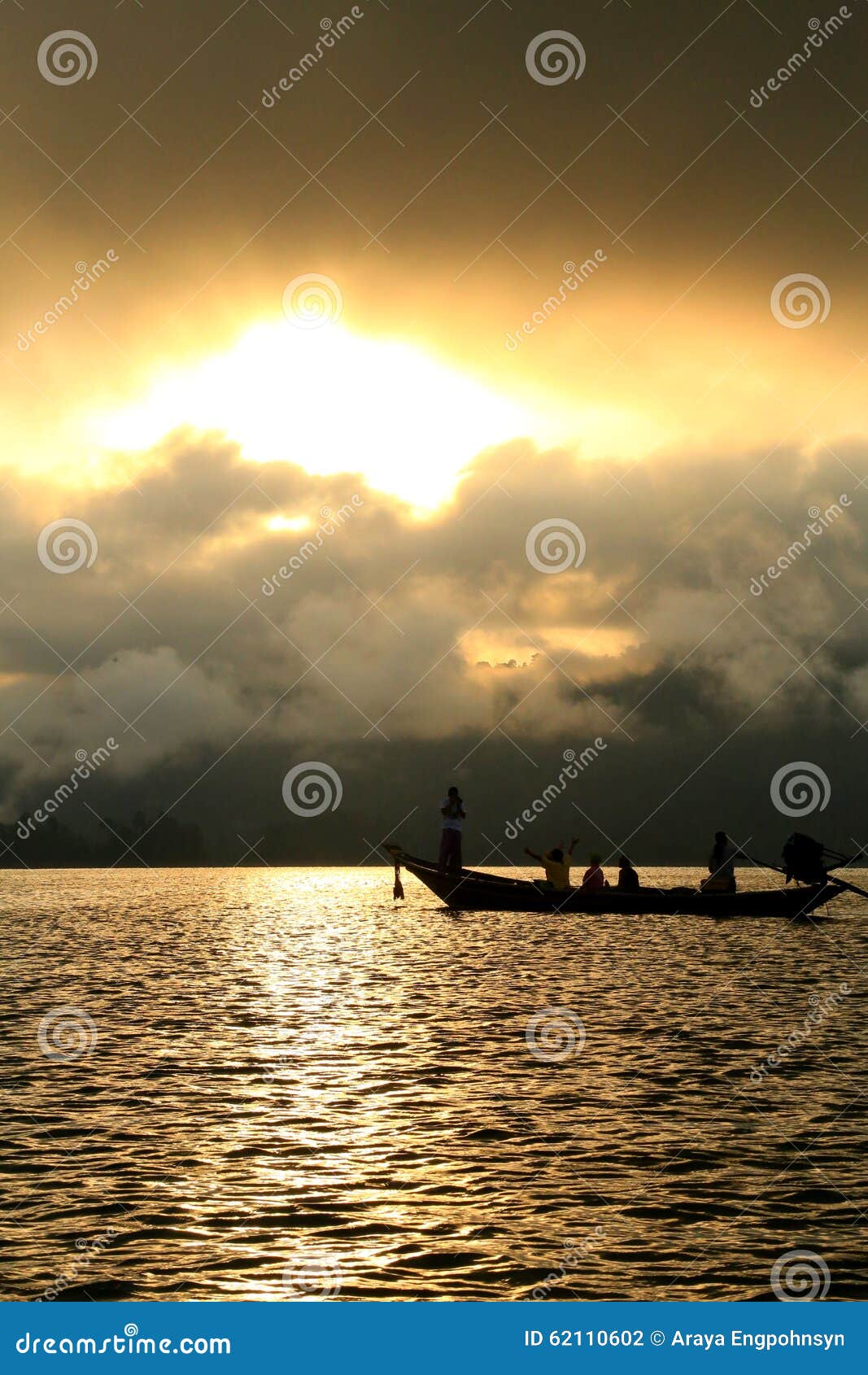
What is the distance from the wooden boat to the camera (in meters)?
49.5

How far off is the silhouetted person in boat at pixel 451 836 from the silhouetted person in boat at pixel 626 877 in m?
7.01

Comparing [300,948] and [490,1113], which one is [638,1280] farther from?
[300,948]

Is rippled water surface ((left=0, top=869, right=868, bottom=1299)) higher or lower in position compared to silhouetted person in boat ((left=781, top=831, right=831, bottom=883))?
lower

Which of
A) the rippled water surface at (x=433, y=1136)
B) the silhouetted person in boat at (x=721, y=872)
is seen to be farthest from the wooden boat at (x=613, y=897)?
the rippled water surface at (x=433, y=1136)

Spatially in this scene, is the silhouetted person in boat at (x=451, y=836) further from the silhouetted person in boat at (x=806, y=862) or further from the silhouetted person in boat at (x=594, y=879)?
the silhouetted person in boat at (x=806, y=862)

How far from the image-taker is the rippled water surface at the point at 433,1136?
408 inches

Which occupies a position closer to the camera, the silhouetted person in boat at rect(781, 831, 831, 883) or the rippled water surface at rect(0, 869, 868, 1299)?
the rippled water surface at rect(0, 869, 868, 1299)

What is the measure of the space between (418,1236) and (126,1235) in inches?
107

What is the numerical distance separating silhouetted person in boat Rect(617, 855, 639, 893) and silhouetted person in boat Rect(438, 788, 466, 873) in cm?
701

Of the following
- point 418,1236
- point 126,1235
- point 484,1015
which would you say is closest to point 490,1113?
point 418,1236

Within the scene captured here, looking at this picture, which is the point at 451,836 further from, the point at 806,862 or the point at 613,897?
the point at 806,862

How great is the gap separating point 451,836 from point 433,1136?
36.8 meters

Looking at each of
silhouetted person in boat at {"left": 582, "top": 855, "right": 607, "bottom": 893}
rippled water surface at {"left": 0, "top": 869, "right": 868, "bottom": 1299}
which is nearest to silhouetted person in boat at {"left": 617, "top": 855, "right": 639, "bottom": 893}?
silhouetted person in boat at {"left": 582, "top": 855, "right": 607, "bottom": 893}

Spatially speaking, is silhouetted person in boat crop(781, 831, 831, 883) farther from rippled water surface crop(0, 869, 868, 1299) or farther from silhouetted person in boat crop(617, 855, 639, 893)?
rippled water surface crop(0, 869, 868, 1299)
